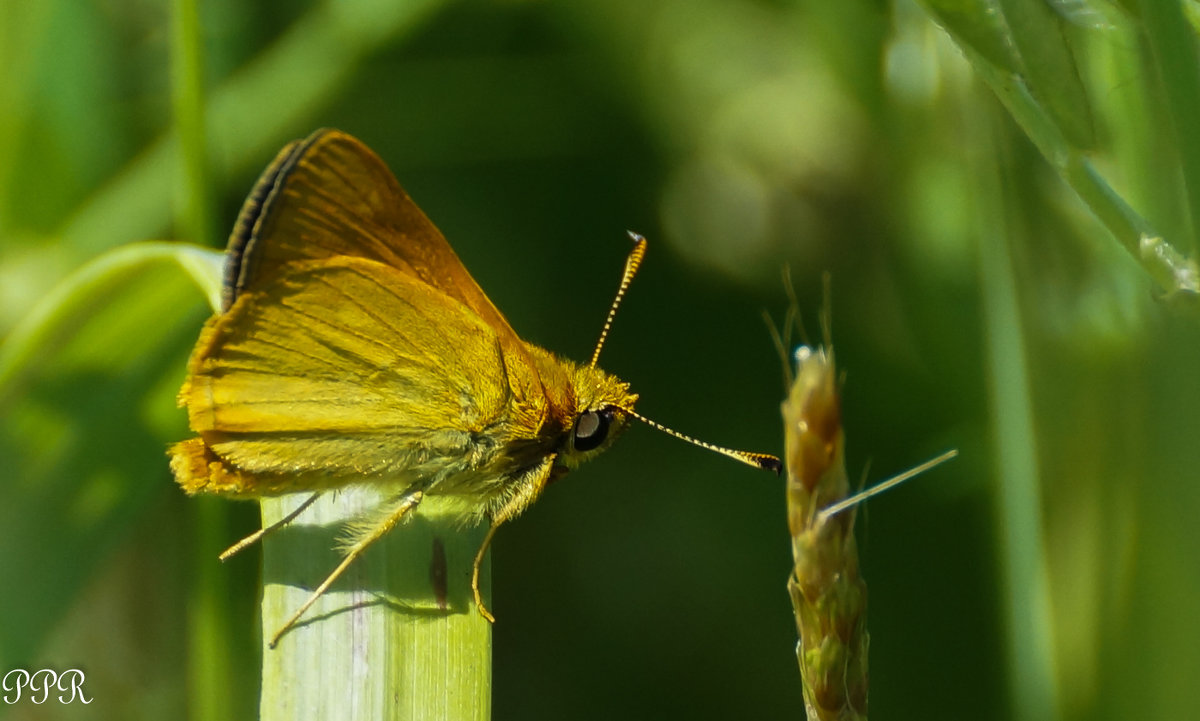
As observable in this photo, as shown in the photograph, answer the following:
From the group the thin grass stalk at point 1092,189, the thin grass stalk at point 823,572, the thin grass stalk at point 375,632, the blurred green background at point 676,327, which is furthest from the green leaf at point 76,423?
the thin grass stalk at point 1092,189

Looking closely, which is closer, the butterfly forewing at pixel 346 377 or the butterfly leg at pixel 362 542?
the butterfly leg at pixel 362 542

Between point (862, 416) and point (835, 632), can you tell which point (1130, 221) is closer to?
point (835, 632)

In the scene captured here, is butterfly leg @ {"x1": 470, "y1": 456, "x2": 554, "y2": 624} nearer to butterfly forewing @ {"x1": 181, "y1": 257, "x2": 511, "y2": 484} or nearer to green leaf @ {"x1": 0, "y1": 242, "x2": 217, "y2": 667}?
butterfly forewing @ {"x1": 181, "y1": 257, "x2": 511, "y2": 484}

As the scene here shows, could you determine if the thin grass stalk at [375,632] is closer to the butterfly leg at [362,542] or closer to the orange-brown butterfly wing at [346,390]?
the butterfly leg at [362,542]

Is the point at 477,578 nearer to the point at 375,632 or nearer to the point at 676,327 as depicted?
the point at 375,632

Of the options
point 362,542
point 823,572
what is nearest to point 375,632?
point 362,542
